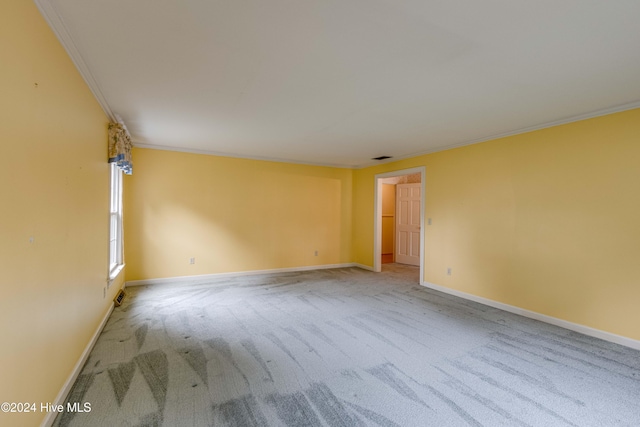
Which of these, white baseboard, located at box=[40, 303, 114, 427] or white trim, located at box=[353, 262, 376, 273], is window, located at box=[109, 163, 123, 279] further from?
white trim, located at box=[353, 262, 376, 273]

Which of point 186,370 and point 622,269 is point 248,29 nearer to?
point 186,370

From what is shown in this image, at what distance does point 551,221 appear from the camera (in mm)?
3184

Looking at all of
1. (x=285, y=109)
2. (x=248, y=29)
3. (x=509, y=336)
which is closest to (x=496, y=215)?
(x=509, y=336)

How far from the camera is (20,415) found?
1.29 metres

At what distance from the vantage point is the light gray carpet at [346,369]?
5.61ft

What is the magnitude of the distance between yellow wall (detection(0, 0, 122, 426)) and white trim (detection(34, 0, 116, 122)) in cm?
4

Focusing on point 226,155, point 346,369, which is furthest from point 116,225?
point 346,369

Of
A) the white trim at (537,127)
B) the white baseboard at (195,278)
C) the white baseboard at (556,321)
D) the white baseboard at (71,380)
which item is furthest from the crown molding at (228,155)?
the white baseboard at (556,321)

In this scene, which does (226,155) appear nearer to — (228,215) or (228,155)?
(228,155)

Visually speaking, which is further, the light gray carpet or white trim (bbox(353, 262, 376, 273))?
white trim (bbox(353, 262, 376, 273))

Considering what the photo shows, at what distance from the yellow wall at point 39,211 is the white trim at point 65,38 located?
0.14ft

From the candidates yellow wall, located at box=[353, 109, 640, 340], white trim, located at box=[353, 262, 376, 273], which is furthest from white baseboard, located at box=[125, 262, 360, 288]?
yellow wall, located at box=[353, 109, 640, 340]

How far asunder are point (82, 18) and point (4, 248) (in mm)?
1330

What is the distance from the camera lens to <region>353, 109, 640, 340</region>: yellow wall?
2686 millimetres
